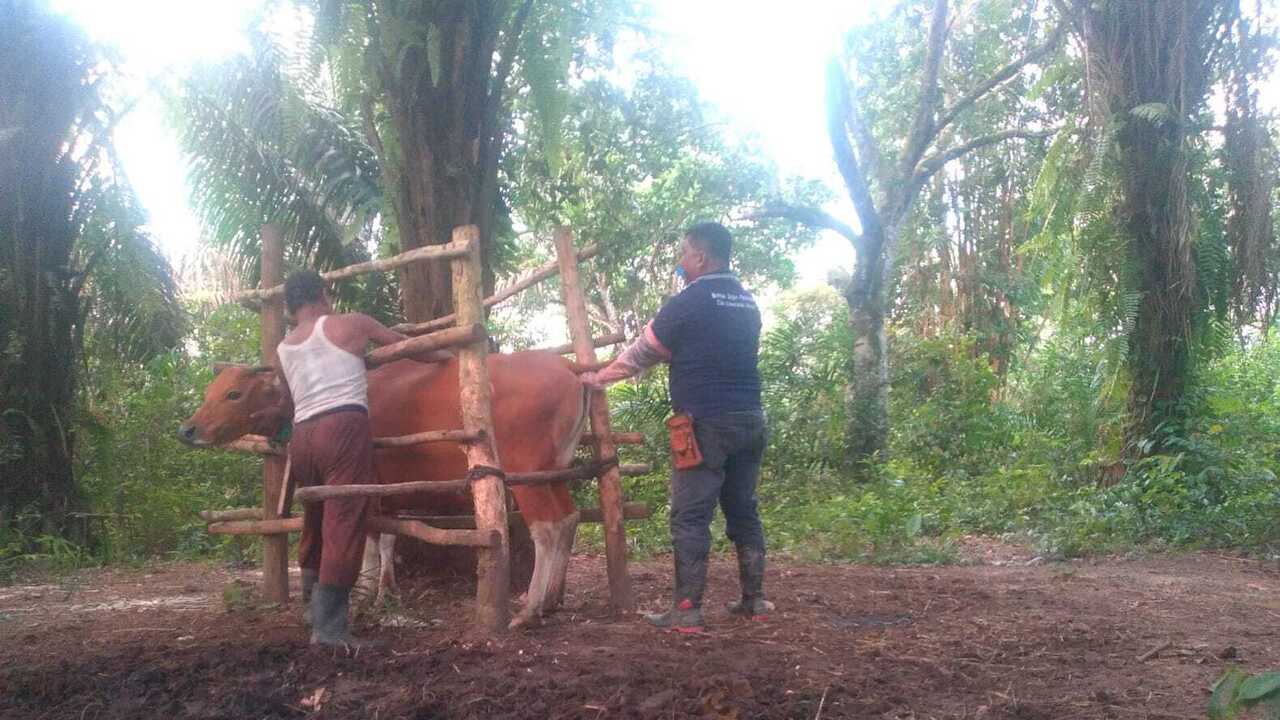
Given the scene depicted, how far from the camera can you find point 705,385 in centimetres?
538

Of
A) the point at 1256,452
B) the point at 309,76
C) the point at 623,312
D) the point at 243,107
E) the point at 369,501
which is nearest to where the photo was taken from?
the point at 369,501

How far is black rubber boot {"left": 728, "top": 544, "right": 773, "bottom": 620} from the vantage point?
18.4 feet

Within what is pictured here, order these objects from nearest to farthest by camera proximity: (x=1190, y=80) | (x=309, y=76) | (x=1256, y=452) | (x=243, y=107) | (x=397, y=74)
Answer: (x=397, y=74)
(x=309, y=76)
(x=243, y=107)
(x=1190, y=80)
(x=1256, y=452)

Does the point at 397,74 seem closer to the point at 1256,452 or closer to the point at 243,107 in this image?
the point at 243,107

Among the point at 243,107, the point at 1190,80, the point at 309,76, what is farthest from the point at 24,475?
the point at 1190,80

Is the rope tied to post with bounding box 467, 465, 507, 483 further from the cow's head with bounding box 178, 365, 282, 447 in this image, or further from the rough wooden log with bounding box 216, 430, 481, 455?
the cow's head with bounding box 178, 365, 282, 447

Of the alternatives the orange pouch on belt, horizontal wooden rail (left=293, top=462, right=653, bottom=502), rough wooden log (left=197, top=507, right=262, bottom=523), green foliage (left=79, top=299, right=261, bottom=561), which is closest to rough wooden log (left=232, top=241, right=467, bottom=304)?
horizontal wooden rail (left=293, top=462, right=653, bottom=502)

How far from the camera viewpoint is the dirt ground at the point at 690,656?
3.79m

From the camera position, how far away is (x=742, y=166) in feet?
47.8

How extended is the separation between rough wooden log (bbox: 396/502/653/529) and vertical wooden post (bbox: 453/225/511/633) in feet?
2.64

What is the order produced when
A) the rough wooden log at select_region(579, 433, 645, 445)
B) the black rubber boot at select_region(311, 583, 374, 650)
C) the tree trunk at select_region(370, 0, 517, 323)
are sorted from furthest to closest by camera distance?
the tree trunk at select_region(370, 0, 517, 323)
the rough wooden log at select_region(579, 433, 645, 445)
the black rubber boot at select_region(311, 583, 374, 650)

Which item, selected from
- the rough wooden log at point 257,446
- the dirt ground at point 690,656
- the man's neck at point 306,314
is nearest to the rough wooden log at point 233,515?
the rough wooden log at point 257,446

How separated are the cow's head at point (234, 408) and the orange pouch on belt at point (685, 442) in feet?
6.91

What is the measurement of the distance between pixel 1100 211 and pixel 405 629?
23.7 feet
